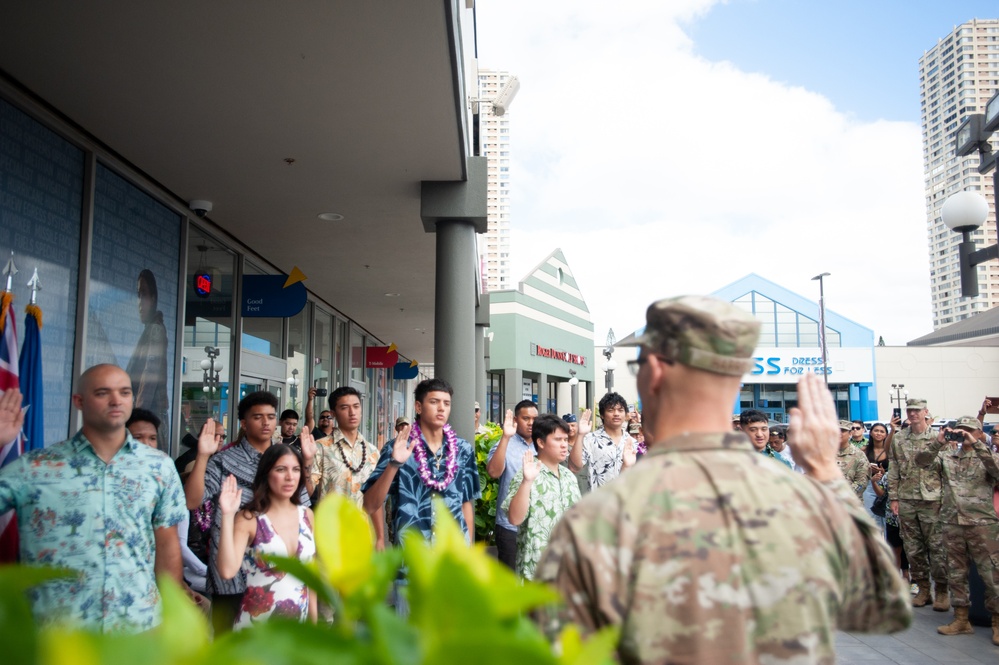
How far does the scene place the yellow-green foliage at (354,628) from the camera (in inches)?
28.7

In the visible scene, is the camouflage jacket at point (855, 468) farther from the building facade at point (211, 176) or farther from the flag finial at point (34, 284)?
the flag finial at point (34, 284)

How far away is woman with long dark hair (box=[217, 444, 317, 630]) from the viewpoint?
3787 mm

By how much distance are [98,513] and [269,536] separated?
949mm

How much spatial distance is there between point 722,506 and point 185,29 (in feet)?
14.2

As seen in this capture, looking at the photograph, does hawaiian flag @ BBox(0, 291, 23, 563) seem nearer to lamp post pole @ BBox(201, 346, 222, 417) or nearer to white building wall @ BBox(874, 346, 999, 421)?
lamp post pole @ BBox(201, 346, 222, 417)

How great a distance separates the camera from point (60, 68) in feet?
16.7

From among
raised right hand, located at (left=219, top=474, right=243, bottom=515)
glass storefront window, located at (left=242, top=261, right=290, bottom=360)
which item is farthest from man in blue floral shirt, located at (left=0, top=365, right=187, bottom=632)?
glass storefront window, located at (left=242, top=261, right=290, bottom=360)

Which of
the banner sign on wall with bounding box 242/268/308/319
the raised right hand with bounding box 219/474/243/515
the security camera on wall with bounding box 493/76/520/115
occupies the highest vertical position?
the security camera on wall with bounding box 493/76/520/115

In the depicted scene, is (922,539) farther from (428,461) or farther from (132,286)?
(132,286)

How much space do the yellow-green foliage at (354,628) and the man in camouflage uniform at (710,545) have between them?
2.32ft

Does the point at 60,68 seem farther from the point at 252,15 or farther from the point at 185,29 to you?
the point at 252,15

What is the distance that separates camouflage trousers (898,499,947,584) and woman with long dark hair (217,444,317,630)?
701 cm

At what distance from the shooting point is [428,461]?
486cm

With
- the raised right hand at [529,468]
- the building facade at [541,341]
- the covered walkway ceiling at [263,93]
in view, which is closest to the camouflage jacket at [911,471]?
the raised right hand at [529,468]
